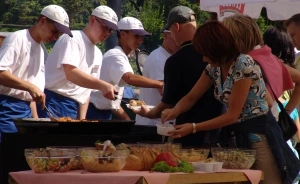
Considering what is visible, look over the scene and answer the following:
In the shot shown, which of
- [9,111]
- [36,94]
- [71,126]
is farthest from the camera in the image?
[9,111]

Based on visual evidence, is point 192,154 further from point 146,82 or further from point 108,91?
point 146,82

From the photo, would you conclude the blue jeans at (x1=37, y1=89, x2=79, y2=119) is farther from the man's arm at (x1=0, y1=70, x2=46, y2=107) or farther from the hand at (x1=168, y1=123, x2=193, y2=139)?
the hand at (x1=168, y1=123, x2=193, y2=139)

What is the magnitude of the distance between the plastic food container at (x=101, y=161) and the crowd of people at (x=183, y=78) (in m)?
0.64

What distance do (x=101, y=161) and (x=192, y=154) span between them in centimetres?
62

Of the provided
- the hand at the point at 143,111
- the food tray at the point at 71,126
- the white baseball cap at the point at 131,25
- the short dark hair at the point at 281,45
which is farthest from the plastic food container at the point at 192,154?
the white baseball cap at the point at 131,25

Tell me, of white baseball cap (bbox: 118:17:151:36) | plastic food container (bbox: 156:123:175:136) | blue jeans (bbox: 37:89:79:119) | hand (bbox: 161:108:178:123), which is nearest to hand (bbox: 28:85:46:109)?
blue jeans (bbox: 37:89:79:119)

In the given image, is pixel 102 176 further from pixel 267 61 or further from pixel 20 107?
pixel 20 107

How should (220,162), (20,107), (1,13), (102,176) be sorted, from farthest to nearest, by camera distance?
(1,13)
(20,107)
(220,162)
(102,176)

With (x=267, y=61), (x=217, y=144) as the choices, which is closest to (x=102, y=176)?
(x=217, y=144)

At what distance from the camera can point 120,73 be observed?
6.54 m

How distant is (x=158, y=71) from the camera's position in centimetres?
684

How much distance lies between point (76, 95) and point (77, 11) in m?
18.9

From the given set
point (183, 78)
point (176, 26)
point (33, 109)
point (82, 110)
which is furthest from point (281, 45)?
point (33, 109)

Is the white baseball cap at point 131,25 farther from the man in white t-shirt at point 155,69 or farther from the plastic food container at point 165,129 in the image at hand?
the plastic food container at point 165,129
